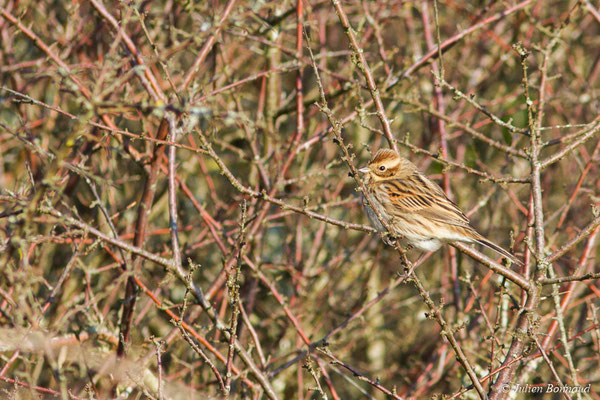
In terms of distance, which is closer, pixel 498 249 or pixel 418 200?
pixel 498 249

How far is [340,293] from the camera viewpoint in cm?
682

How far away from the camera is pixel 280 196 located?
191 inches

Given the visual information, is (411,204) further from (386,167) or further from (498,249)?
(498,249)

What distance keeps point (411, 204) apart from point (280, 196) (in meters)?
0.95

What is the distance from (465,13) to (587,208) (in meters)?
2.35

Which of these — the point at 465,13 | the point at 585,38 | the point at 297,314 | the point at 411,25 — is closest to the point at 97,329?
the point at 297,314

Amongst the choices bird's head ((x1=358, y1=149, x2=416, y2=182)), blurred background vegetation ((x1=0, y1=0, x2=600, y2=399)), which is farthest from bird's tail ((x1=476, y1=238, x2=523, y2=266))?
bird's head ((x1=358, y1=149, x2=416, y2=182))

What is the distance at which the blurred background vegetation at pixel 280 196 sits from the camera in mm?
3713

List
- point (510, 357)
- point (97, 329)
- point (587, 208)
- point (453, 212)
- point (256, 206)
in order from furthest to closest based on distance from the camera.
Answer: point (587, 208), point (256, 206), point (453, 212), point (97, 329), point (510, 357)

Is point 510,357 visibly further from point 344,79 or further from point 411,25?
point 411,25

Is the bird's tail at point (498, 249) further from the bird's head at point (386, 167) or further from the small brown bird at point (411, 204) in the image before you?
the bird's head at point (386, 167)

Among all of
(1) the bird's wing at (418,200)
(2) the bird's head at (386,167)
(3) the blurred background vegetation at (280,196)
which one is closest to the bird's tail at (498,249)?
(3) the blurred background vegetation at (280,196)

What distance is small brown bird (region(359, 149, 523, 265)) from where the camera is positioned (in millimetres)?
4648

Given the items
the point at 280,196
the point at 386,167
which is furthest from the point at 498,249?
the point at 280,196
